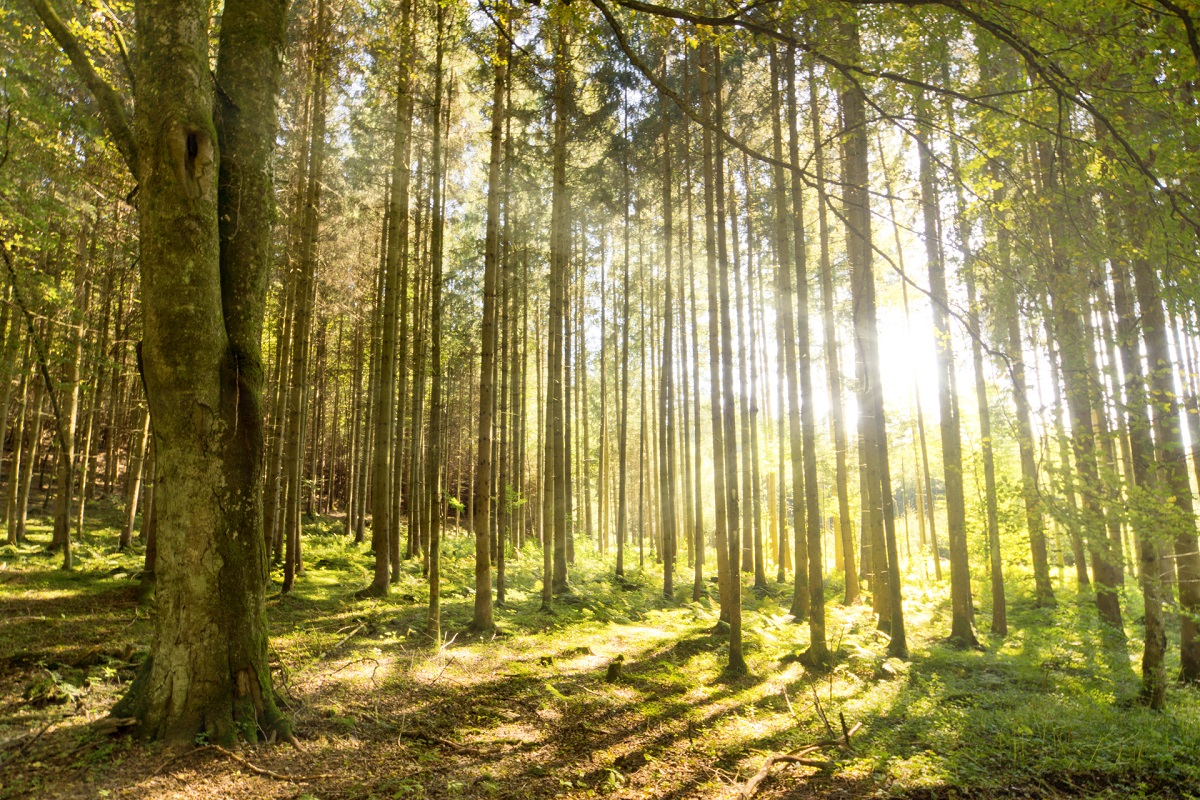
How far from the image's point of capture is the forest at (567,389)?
3.43m

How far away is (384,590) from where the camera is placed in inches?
422

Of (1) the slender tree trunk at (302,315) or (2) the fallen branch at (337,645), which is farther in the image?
(1) the slender tree trunk at (302,315)

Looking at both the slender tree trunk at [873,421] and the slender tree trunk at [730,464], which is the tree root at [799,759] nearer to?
the slender tree trunk at [730,464]

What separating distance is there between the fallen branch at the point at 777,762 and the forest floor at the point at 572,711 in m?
0.08

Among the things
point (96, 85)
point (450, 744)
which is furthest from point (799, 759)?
point (96, 85)

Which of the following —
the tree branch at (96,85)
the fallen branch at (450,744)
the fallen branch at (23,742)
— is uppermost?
the tree branch at (96,85)

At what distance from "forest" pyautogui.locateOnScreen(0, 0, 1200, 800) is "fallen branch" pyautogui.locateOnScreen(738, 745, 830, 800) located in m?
0.06

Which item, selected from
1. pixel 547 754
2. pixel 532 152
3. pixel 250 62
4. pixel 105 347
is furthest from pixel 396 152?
pixel 547 754

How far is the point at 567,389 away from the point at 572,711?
31.2 ft

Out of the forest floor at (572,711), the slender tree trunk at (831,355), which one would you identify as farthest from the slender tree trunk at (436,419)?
the slender tree trunk at (831,355)

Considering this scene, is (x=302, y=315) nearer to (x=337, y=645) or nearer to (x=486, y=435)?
(x=486, y=435)

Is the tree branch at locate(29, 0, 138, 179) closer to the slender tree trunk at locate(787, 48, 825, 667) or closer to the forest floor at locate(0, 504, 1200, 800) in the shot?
the forest floor at locate(0, 504, 1200, 800)

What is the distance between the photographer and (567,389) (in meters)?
15.3

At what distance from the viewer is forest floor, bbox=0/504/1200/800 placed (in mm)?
4199
